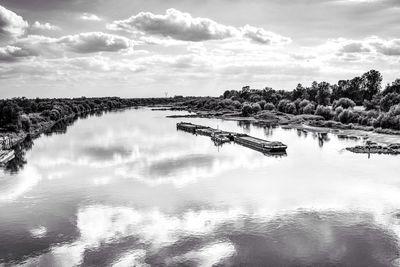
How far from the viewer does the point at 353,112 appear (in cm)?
12206

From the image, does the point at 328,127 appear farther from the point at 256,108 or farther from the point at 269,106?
the point at 256,108

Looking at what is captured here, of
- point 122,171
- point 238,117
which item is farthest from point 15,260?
point 238,117

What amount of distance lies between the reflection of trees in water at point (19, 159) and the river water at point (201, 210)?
0.82 metres

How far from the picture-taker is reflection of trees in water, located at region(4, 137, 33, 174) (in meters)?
62.6

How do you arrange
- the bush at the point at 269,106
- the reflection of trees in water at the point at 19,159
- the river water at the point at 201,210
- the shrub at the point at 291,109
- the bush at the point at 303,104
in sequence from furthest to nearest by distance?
the bush at the point at 269,106
the shrub at the point at 291,109
the bush at the point at 303,104
the reflection of trees in water at the point at 19,159
the river water at the point at 201,210

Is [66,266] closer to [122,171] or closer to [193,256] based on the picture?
[193,256]

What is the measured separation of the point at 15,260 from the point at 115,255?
721cm

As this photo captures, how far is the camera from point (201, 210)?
40188 millimetres

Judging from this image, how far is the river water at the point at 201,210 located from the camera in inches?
1192

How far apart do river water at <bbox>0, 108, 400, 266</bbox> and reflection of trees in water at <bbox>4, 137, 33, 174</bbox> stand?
0.82m

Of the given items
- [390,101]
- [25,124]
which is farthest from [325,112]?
[25,124]

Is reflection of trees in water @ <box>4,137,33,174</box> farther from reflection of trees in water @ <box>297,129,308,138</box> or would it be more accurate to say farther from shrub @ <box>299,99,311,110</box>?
shrub @ <box>299,99,311,110</box>

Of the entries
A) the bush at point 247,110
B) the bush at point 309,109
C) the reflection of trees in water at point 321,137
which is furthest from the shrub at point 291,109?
the reflection of trees in water at point 321,137

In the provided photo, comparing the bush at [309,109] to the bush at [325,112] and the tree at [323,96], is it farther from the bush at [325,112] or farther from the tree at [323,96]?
the tree at [323,96]
